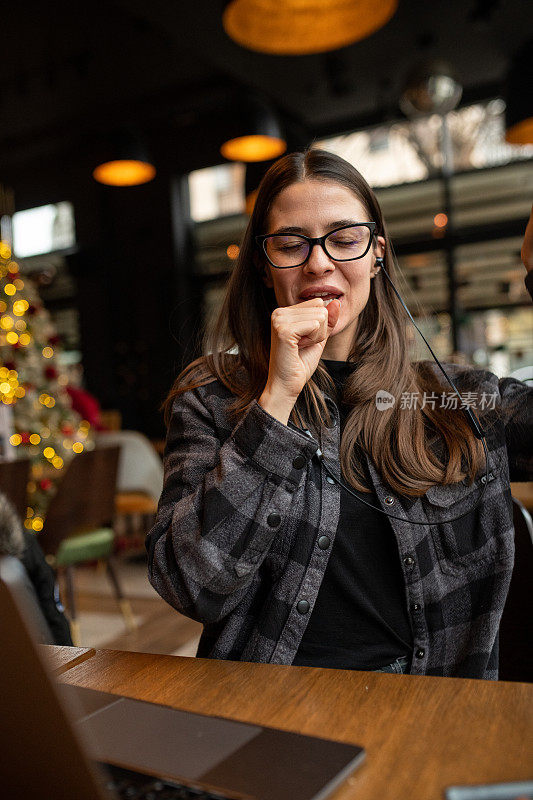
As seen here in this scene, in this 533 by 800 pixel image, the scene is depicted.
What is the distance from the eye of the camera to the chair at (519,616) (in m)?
1.16

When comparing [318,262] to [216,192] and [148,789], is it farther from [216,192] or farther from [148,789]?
[216,192]

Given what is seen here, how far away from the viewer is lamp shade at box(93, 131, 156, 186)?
5.51 metres

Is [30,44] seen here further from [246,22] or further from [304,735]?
[304,735]

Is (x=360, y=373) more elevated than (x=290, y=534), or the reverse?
(x=360, y=373)

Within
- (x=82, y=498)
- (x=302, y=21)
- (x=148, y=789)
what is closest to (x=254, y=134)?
(x=302, y=21)

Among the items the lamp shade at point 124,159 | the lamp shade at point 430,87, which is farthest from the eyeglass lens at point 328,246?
the lamp shade at point 124,159

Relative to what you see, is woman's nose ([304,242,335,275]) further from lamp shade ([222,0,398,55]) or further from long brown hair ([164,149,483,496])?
lamp shade ([222,0,398,55])

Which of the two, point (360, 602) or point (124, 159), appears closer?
point (360, 602)

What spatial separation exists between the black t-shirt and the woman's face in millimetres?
323

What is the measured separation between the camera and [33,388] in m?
5.07

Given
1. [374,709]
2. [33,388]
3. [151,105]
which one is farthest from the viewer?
[151,105]

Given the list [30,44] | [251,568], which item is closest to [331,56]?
[30,44]

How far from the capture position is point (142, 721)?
0.66 meters

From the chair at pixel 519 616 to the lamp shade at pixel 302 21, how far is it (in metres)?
2.47
